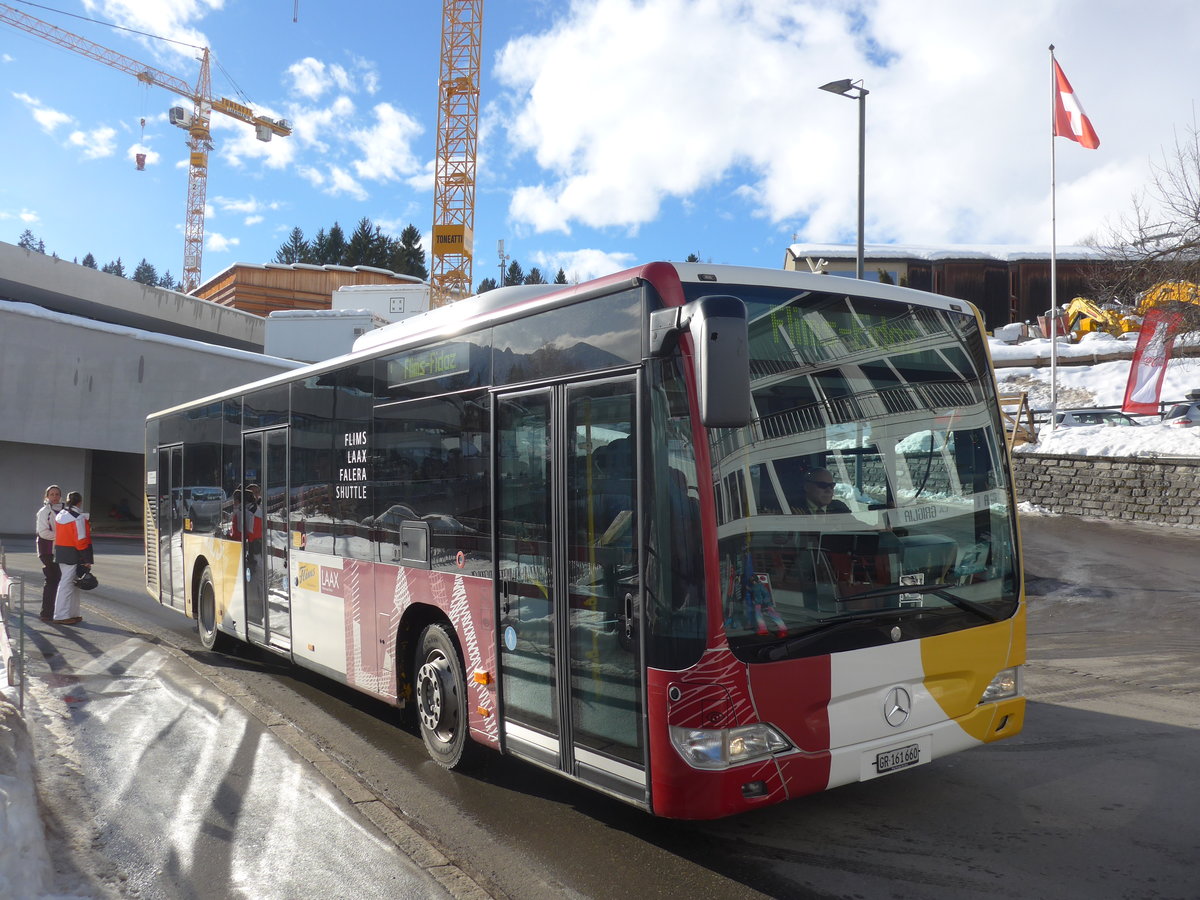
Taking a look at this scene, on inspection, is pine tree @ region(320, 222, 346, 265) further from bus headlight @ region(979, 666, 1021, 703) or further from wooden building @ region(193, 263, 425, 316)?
bus headlight @ region(979, 666, 1021, 703)

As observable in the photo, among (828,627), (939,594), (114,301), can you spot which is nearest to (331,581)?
(828,627)

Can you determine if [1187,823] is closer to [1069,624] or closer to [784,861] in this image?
[784,861]

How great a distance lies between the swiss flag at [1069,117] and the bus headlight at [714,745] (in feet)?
83.5

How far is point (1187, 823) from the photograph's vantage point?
16.7ft

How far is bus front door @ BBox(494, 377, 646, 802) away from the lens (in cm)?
456

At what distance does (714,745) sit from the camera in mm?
4262

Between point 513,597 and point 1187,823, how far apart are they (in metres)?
3.94

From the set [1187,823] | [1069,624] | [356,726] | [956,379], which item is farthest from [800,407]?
[1069,624]

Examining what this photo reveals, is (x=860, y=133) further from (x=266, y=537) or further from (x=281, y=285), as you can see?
(x=281, y=285)

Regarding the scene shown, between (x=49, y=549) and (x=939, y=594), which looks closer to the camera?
(x=939, y=594)

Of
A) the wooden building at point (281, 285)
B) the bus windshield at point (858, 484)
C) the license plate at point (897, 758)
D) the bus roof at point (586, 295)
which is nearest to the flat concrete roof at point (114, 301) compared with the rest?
the wooden building at point (281, 285)

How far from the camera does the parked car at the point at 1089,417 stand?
2788 centimetres

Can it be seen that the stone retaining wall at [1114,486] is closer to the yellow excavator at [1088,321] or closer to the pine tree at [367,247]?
the yellow excavator at [1088,321]

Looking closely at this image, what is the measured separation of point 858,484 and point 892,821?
6.51ft
